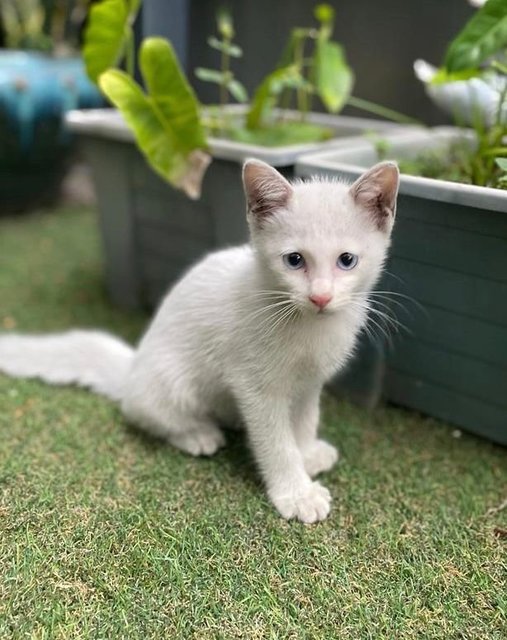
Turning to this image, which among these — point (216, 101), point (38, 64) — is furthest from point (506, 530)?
point (38, 64)

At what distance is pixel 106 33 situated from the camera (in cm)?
145

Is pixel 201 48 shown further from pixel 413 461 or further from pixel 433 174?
pixel 413 461

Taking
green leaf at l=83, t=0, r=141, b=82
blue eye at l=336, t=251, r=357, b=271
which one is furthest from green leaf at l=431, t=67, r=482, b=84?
green leaf at l=83, t=0, r=141, b=82

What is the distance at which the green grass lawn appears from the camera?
0.87 metres

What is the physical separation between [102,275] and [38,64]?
914mm

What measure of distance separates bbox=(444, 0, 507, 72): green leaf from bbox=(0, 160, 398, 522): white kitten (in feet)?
1.26

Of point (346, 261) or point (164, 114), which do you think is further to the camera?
point (164, 114)

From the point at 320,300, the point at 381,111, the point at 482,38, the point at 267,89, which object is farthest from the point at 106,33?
the point at 320,300

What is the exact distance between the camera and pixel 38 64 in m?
2.35

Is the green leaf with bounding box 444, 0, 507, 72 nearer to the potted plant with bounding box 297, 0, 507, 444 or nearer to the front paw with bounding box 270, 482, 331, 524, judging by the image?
the potted plant with bounding box 297, 0, 507, 444

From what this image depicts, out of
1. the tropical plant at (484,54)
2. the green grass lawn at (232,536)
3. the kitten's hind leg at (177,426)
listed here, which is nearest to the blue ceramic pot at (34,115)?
the green grass lawn at (232,536)

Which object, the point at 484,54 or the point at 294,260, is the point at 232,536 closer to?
the point at 294,260

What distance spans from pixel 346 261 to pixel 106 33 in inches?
35.0

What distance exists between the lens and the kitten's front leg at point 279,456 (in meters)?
1.07
